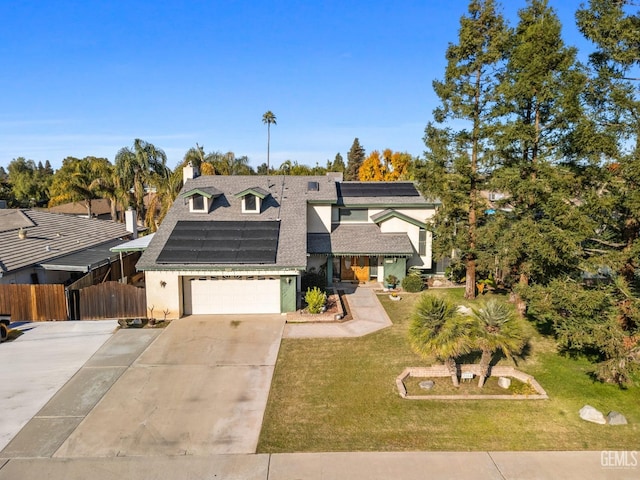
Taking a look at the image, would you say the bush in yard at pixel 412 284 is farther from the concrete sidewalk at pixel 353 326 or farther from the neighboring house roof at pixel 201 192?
the neighboring house roof at pixel 201 192

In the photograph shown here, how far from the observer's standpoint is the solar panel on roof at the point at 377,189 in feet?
93.2

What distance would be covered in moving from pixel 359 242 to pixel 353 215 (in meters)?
2.80

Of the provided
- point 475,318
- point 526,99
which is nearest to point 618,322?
point 475,318

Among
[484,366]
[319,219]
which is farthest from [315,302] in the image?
[484,366]

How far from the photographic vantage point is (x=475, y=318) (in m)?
12.9

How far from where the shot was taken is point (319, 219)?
26438 mm

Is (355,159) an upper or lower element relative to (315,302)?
upper

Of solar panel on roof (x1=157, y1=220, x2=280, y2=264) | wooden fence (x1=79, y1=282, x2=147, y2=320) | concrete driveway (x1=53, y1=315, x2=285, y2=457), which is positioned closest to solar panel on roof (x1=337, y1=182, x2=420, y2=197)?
solar panel on roof (x1=157, y1=220, x2=280, y2=264)

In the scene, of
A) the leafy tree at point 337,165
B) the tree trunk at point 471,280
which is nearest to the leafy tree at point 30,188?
the leafy tree at point 337,165

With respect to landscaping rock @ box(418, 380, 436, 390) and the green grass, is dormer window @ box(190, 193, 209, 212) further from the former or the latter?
landscaping rock @ box(418, 380, 436, 390)

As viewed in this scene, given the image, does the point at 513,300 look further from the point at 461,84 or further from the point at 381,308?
the point at 461,84

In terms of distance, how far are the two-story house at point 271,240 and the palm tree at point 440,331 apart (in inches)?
315

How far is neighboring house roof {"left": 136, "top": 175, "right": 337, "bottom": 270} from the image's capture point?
1973cm

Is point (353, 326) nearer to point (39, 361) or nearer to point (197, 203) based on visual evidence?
point (197, 203)
